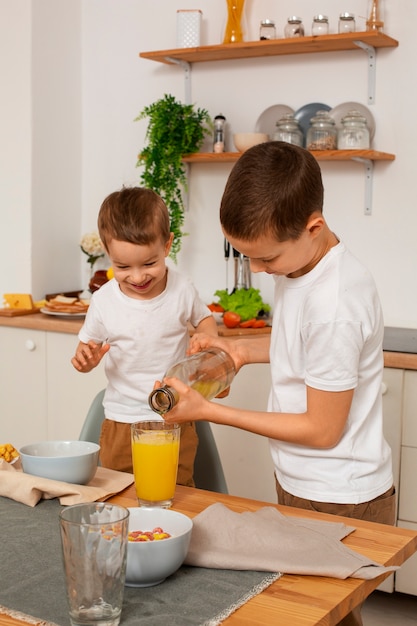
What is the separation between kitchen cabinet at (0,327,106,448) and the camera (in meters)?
3.19

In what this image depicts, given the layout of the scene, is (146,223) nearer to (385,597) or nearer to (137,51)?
(385,597)

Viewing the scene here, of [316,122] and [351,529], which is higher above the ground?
[316,122]

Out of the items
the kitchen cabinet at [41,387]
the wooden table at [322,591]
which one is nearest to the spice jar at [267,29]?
the kitchen cabinet at [41,387]

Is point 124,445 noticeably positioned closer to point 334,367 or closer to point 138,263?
point 138,263

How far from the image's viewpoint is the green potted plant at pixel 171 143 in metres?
3.24

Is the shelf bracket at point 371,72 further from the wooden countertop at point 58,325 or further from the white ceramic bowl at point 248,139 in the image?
the wooden countertop at point 58,325

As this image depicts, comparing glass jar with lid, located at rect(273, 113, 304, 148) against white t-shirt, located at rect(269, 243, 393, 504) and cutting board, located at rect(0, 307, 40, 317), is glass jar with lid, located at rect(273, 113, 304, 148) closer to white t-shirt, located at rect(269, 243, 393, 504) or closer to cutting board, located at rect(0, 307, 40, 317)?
cutting board, located at rect(0, 307, 40, 317)

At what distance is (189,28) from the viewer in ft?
10.8

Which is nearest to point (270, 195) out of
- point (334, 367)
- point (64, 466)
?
point (334, 367)

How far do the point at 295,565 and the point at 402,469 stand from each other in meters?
1.56

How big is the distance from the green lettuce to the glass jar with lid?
548mm

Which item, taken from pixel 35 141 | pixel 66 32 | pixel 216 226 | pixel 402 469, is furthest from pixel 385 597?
pixel 66 32

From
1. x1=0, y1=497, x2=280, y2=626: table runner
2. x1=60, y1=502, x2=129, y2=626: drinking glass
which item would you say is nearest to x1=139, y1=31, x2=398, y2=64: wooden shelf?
x1=0, y1=497, x2=280, y2=626: table runner

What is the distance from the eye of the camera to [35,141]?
3469 millimetres
